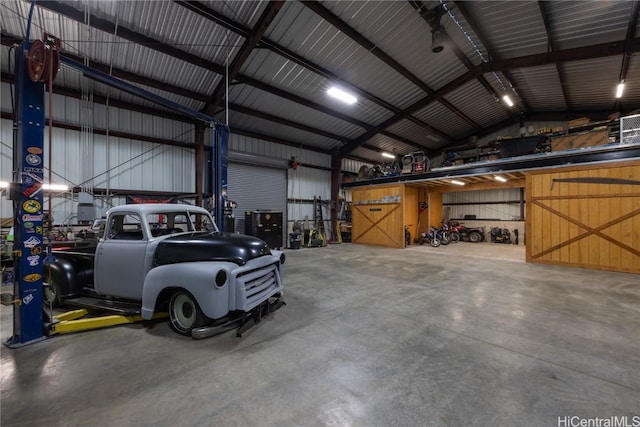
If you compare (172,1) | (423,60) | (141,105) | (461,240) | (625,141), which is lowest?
(461,240)

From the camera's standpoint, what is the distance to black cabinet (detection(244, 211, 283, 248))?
999 cm

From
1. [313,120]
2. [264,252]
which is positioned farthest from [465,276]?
[313,120]

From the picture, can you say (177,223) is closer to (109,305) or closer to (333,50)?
(109,305)

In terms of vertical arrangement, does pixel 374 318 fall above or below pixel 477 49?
below

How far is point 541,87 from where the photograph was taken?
1046cm

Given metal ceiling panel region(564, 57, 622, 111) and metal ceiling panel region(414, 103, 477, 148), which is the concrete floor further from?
metal ceiling panel region(414, 103, 477, 148)

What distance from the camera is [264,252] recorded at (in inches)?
138

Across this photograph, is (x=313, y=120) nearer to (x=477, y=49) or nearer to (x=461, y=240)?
(x=477, y=49)

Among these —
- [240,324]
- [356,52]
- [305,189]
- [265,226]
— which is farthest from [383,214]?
[240,324]

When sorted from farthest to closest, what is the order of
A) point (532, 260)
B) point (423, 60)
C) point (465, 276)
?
point (423, 60)
point (532, 260)
point (465, 276)

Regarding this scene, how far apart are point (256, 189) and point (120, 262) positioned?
7.85 meters

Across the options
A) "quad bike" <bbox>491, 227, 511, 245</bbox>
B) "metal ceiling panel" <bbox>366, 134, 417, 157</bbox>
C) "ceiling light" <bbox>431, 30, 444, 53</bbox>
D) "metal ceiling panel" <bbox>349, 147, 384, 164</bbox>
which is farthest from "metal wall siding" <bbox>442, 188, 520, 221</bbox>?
"ceiling light" <bbox>431, 30, 444, 53</bbox>

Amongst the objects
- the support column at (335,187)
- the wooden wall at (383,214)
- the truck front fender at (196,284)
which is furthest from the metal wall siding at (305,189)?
the truck front fender at (196,284)

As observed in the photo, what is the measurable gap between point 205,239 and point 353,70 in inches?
300
